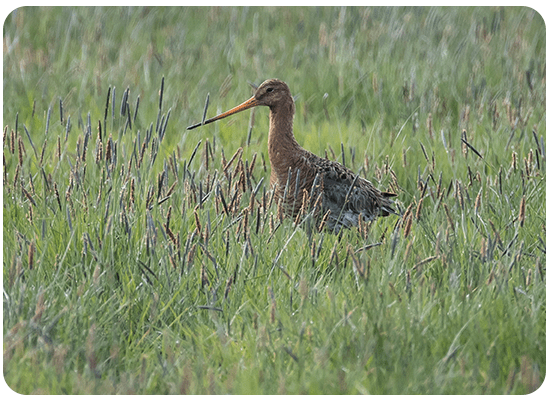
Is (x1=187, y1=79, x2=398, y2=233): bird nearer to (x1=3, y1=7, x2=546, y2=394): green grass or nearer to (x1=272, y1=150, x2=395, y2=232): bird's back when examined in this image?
(x1=272, y1=150, x2=395, y2=232): bird's back

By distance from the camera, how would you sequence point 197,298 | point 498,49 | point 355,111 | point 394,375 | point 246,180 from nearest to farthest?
point 394,375 < point 197,298 < point 246,180 < point 355,111 < point 498,49

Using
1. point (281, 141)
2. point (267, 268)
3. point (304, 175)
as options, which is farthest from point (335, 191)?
point (267, 268)

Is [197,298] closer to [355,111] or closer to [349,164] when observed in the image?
[349,164]

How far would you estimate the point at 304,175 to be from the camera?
15.3 ft

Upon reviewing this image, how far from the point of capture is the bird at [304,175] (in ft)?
15.0

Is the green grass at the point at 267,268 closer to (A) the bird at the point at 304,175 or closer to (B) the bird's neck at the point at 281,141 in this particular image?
(A) the bird at the point at 304,175

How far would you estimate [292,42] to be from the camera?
7.79 meters

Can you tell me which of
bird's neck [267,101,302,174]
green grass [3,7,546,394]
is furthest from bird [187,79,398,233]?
green grass [3,7,546,394]

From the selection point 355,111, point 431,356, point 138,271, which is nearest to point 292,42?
point 355,111

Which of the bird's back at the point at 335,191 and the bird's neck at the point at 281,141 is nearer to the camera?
the bird's back at the point at 335,191

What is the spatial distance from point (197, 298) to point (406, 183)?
2.46m

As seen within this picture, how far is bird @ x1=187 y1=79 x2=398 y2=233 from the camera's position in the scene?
4.59 metres

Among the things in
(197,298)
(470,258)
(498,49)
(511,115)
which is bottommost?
(197,298)

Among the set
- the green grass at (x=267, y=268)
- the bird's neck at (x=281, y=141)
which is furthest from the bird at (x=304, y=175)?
the green grass at (x=267, y=268)
